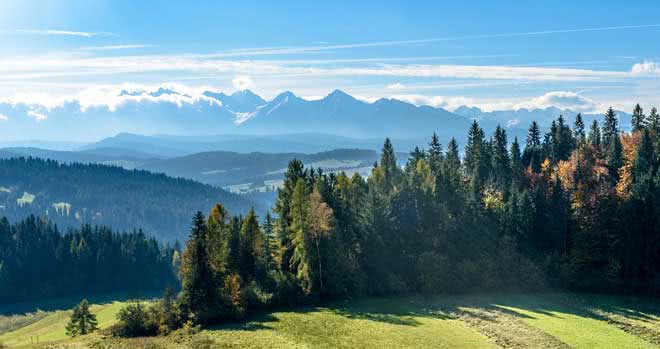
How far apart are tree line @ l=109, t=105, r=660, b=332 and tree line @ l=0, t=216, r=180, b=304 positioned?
102582mm

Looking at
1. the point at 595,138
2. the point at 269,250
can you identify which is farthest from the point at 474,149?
the point at 269,250

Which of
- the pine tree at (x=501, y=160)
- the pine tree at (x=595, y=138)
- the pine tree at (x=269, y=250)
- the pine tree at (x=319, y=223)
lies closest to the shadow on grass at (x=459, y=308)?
the pine tree at (x=319, y=223)

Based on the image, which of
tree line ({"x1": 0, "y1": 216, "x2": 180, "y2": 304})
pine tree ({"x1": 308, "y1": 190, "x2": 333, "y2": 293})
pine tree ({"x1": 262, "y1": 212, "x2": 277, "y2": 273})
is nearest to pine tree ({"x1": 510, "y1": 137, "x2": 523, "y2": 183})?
pine tree ({"x1": 308, "y1": 190, "x2": 333, "y2": 293})

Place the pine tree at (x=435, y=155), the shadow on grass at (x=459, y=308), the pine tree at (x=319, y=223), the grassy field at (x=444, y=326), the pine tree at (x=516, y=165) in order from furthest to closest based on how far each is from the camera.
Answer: the pine tree at (x=435, y=155) < the pine tree at (x=516, y=165) < the pine tree at (x=319, y=223) < the shadow on grass at (x=459, y=308) < the grassy field at (x=444, y=326)

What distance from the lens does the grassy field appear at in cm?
5628

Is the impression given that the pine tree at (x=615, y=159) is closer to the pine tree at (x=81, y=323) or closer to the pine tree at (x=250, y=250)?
the pine tree at (x=250, y=250)

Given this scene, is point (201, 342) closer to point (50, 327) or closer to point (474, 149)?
point (50, 327)

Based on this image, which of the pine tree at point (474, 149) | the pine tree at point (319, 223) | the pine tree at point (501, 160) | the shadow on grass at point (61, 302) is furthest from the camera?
the shadow on grass at point (61, 302)

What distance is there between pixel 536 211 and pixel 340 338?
50946 millimetres

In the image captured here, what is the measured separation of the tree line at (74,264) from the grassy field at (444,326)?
113581 millimetres

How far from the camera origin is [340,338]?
5800 centimetres

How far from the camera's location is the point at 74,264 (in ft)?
579

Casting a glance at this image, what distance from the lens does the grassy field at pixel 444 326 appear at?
56.3 metres

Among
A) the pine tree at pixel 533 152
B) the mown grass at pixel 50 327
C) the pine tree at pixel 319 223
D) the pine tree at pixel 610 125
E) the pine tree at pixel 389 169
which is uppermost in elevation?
the pine tree at pixel 610 125
